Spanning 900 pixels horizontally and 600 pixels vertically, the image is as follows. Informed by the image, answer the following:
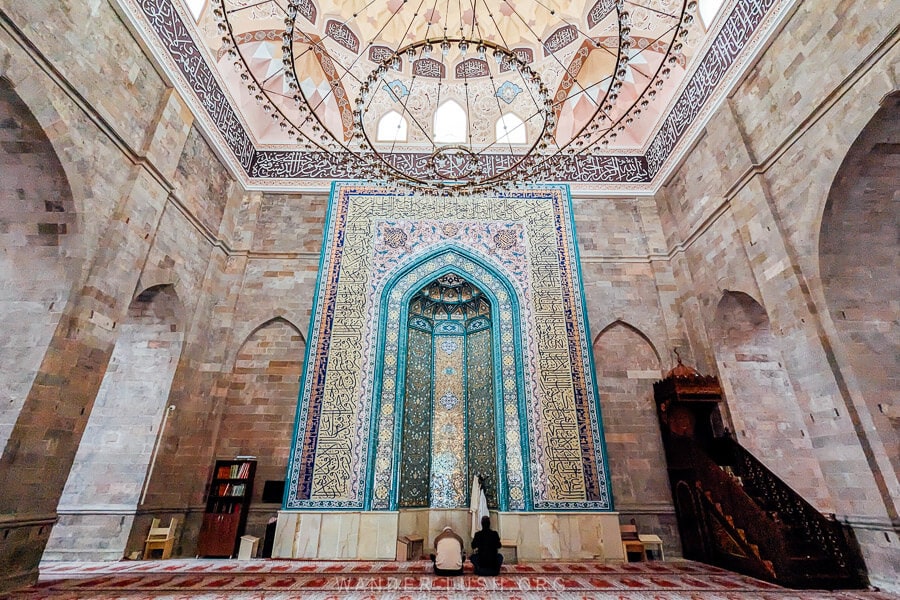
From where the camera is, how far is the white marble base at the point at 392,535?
16.8 ft

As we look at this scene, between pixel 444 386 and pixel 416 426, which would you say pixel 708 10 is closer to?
pixel 444 386

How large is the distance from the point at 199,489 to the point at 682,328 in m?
7.09

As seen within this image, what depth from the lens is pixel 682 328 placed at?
6.52 metres

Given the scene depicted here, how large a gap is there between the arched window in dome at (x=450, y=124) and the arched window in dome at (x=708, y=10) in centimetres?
388

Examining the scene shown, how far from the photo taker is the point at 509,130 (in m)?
8.05

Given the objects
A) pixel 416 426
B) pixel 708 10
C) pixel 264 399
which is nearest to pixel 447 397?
pixel 416 426

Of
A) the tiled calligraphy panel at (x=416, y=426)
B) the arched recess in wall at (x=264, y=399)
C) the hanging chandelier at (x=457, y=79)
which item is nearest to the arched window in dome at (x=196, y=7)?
the hanging chandelier at (x=457, y=79)

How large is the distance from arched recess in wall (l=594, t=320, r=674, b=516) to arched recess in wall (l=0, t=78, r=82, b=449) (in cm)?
634

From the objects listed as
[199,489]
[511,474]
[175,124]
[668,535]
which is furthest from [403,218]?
[668,535]

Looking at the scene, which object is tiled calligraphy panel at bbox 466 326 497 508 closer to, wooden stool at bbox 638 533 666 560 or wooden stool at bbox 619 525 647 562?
wooden stool at bbox 619 525 647 562

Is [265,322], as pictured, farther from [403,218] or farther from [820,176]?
[820,176]

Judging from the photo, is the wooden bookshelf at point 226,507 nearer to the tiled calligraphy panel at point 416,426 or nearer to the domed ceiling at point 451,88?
the tiled calligraphy panel at point 416,426

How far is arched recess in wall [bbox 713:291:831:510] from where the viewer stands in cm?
533

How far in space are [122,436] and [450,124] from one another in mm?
7035
